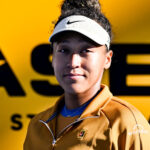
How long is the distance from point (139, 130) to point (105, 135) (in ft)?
0.35

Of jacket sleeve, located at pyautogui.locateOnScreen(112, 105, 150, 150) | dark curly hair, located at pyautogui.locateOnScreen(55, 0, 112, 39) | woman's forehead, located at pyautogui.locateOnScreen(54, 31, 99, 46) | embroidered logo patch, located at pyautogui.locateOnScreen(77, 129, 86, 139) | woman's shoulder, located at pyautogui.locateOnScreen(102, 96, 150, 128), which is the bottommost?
embroidered logo patch, located at pyautogui.locateOnScreen(77, 129, 86, 139)

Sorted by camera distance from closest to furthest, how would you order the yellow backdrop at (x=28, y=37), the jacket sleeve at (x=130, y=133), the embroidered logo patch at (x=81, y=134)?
the jacket sleeve at (x=130, y=133)
the embroidered logo patch at (x=81, y=134)
the yellow backdrop at (x=28, y=37)

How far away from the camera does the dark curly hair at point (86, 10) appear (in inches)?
47.6

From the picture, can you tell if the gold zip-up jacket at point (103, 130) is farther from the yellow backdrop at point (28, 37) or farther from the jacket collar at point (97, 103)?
the yellow backdrop at point (28, 37)

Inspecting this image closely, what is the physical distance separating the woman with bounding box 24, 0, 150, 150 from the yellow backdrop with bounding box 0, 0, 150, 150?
3.11ft

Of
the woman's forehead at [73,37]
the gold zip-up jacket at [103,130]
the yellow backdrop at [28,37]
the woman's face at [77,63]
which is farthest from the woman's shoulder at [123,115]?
the yellow backdrop at [28,37]

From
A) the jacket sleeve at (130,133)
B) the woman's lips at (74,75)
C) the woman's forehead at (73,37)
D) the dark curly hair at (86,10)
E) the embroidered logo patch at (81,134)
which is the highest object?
the dark curly hair at (86,10)

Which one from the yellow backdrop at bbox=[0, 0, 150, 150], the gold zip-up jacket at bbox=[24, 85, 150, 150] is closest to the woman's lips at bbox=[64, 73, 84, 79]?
the gold zip-up jacket at bbox=[24, 85, 150, 150]

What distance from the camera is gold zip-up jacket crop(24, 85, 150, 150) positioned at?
3.36 feet

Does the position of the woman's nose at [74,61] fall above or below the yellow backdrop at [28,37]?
above

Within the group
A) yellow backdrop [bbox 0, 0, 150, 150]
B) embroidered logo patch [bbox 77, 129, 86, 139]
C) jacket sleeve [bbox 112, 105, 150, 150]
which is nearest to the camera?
jacket sleeve [bbox 112, 105, 150, 150]

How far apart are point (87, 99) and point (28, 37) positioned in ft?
3.72

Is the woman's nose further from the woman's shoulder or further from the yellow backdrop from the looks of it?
the yellow backdrop

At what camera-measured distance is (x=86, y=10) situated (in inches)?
48.6
